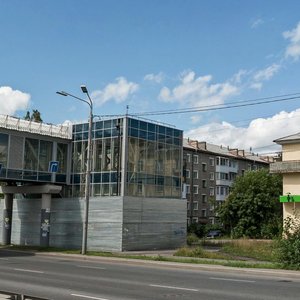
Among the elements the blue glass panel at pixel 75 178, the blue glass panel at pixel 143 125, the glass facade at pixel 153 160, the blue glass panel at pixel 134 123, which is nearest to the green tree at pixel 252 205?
the glass facade at pixel 153 160

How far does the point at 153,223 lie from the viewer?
134 feet

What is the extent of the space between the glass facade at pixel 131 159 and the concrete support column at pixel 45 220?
8.42 ft

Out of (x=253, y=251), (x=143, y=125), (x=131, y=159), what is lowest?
(x=253, y=251)

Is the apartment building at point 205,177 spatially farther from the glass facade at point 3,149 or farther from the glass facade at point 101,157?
the glass facade at point 3,149

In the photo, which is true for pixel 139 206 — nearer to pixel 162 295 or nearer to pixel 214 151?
pixel 162 295

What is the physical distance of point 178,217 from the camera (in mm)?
43250

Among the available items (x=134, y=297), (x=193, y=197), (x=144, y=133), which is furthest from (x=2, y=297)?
(x=193, y=197)

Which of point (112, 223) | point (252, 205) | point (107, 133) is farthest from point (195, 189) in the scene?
point (112, 223)

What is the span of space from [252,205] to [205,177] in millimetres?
22116

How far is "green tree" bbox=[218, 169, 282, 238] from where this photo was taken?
67.4 m

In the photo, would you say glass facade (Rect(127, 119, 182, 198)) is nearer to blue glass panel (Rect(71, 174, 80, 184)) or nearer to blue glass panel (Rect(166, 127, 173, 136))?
blue glass panel (Rect(166, 127, 173, 136))

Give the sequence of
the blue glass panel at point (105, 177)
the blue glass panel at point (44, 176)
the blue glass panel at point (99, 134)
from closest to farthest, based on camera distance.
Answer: the blue glass panel at point (105, 177) → the blue glass panel at point (44, 176) → the blue glass panel at point (99, 134)

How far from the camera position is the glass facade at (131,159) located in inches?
1590

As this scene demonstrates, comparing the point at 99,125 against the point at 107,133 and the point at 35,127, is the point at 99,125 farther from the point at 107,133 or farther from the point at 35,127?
the point at 35,127
